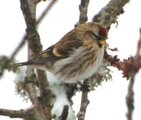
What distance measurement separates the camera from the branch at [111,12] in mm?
3248

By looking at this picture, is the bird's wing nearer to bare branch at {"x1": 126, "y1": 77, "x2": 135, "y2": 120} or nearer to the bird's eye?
the bird's eye

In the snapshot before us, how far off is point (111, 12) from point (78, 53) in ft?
1.82

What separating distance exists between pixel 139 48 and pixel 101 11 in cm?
261

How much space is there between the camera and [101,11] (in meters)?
3.32

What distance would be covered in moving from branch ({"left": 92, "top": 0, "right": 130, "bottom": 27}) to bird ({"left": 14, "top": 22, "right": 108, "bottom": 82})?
7 centimetres

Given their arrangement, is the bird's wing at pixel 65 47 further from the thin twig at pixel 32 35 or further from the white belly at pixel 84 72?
the thin twig at pixel 32 35

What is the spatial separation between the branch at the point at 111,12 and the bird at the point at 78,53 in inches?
2.9

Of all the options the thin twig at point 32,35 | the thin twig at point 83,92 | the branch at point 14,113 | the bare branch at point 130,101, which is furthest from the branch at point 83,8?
the bare branch at point 130,101

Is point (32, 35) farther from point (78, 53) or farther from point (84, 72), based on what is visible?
point (78, 53)

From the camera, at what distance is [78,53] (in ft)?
11.7

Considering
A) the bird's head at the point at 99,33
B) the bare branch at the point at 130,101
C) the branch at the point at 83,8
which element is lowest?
the bare branch at the point at 130,101

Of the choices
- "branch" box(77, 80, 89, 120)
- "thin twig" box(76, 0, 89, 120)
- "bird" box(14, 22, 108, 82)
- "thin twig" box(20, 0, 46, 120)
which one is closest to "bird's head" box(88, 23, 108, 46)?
"bird" box(14, 22, 108, 82)

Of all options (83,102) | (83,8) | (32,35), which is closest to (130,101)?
(32,35)

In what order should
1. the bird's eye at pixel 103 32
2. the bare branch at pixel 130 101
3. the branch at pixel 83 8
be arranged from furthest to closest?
the bird's eye at pixel 103 32, the branch at pixel 83 8, the bare branch at pixel 130 101
